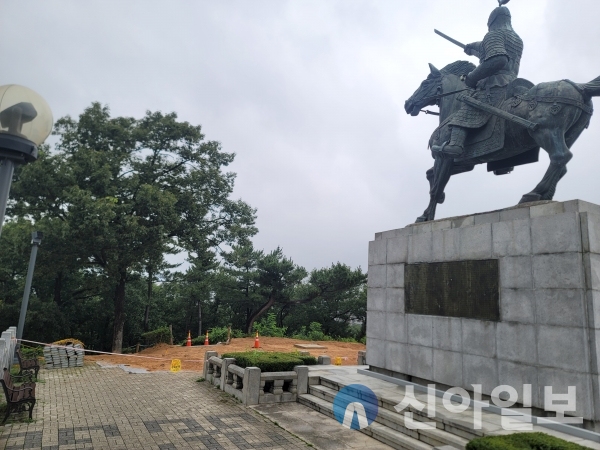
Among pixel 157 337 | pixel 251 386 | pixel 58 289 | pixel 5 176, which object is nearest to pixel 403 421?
pixel 251 386

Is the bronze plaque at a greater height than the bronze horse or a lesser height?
lesser

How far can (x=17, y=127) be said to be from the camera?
343 cm

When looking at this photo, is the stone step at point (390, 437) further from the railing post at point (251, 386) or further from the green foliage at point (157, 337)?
the green foliage at point (157, 337)

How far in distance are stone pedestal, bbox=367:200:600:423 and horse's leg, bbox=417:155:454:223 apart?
0.72 m

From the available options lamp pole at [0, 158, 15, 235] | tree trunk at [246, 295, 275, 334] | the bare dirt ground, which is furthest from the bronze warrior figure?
tree trunk at [246, 295, 275, 334]

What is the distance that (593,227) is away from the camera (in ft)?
18.9

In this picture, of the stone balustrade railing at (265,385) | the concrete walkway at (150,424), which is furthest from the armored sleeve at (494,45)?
the stone balustrade railing at (265,385)

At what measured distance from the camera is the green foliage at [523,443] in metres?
3.79

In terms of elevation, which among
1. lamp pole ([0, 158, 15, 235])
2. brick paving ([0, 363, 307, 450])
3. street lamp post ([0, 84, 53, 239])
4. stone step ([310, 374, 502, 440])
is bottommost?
brick paving ([0, 363, 307, 450])

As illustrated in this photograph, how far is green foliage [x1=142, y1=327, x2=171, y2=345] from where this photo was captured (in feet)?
75.0

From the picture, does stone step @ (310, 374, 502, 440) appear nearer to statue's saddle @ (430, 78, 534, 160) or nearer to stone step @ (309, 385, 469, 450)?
stone step @ (309, 385, 469, 450)

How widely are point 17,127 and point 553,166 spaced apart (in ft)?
25.7

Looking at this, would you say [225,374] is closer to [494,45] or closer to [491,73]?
[491,73]

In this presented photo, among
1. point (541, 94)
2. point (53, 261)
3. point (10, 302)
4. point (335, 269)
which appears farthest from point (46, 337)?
point (541, 94)
